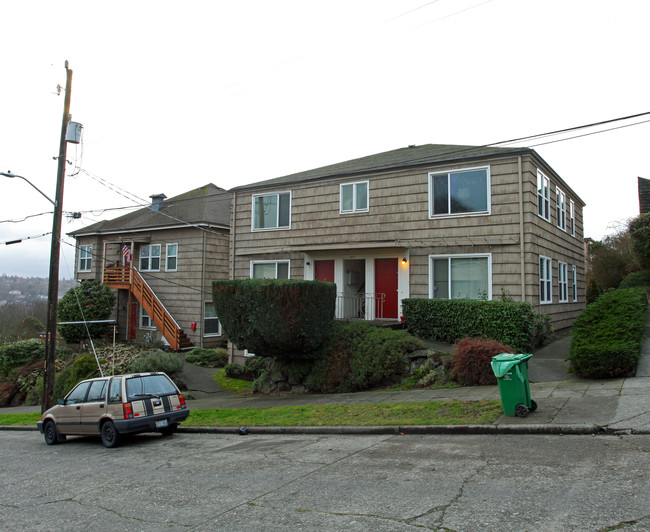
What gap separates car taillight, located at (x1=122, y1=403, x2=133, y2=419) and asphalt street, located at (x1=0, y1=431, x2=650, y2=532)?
1502 millimetres

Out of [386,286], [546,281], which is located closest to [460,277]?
[386,286]

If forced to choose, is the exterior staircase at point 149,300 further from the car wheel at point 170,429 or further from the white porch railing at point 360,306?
the car wheel at point 170,429

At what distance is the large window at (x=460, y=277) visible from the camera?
15.9m

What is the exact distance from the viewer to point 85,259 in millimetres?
29719

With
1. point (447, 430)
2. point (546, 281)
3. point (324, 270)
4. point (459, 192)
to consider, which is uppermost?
point (459, 192)

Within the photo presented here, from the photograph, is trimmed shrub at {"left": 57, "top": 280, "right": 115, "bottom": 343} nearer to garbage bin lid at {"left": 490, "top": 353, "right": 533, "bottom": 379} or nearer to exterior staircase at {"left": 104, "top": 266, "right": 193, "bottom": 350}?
exterior staircase at {"left": 104, "top": 266, "right": 193, "bottom": 350}

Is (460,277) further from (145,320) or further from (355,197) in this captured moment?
(145,320)

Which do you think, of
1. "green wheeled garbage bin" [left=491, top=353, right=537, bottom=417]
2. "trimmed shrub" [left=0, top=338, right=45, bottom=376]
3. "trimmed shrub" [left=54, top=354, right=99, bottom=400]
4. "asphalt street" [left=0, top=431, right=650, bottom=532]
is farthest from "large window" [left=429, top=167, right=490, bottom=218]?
"trimmed shrub" [left=0, top=338, right=45, bottom=376]

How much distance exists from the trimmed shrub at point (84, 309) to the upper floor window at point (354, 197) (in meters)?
14.6

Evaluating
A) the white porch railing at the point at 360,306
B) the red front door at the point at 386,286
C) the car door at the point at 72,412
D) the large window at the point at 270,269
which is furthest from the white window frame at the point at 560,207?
the car door at the point at 72,412

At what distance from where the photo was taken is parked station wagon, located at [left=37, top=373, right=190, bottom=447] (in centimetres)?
1074

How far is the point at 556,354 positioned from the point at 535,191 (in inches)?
197

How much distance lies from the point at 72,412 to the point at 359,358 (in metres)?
7.14

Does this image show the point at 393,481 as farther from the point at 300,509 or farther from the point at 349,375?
the point at 349,375
